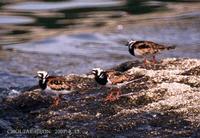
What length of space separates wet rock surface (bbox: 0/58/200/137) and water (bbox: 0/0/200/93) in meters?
2.62

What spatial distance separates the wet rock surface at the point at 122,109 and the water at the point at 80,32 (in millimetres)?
2616

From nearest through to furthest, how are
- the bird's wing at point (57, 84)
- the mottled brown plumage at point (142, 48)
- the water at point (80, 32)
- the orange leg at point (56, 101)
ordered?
the bird's wing at point (57, 84)
the orange leg at point (56, 101)
the mottled brown plumage at point (142, 48)
the water at point (80, 32)

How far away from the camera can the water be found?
68.5 ft

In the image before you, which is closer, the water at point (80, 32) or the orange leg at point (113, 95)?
the orange leg at point (113, 95)

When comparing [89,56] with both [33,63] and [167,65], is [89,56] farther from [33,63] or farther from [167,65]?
[167,65]

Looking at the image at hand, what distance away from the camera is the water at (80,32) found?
20.9m

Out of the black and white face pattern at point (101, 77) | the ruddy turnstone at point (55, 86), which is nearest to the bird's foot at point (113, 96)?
the black and white face pattern at point (101, 77)

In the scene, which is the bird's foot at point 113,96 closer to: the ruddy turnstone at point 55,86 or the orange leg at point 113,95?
the orange leg at point 113,95

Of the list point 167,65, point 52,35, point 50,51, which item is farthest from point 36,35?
point 167,65

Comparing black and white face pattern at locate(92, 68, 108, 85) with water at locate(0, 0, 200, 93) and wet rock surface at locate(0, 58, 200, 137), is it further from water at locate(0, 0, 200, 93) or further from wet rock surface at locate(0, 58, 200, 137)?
water at locate(0, 0, 200, 93)

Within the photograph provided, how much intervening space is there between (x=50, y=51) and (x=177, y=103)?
11.9m

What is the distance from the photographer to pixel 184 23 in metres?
26.7

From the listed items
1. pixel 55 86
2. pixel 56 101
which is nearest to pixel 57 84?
pixel 55 86

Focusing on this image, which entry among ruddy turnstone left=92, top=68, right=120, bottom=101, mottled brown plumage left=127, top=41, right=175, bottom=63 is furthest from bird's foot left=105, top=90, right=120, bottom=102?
mottled brown plumage left=127, top=41, right=175, bottom=63
